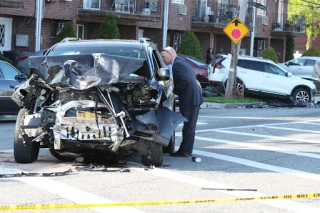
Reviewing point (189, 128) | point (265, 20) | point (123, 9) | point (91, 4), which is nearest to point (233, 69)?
point (123, 9)

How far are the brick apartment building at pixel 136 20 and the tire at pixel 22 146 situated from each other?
19.3 metres

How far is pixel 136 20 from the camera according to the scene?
37188 mm

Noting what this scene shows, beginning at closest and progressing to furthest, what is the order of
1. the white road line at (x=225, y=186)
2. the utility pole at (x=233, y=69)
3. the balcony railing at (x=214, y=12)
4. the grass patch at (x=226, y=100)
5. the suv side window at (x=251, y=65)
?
the white road line at (x=225, y=186) → the grass patch at (x=226, y=100) → the utility pole at (x=233, y=69) → the suv side window at (x=251, y=65) → the balcony railing at (x=214, y=12)

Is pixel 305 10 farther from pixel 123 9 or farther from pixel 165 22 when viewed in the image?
pixel 123 9

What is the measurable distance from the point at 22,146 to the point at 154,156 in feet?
6.25

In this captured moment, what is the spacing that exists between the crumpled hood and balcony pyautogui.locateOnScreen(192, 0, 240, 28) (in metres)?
33.2

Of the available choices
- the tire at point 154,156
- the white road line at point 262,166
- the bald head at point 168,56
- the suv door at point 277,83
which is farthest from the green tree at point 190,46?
the tire at point 154,156

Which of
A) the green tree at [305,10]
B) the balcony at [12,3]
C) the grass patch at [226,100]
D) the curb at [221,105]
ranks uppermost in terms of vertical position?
the green tree at [305,10]

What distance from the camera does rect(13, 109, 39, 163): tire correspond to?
10.6 m

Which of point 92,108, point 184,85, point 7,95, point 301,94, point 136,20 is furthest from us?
point 136,20

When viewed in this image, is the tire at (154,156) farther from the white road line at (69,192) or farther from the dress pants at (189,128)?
the white road line at (69,192)

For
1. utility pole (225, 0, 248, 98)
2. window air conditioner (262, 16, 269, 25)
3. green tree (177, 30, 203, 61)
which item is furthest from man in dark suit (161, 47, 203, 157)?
window air conditioner (262, 16, 269, 25)

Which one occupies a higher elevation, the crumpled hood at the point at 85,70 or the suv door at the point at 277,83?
the crumpled hood at the point at 85,70

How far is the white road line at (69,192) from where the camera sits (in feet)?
25.8
